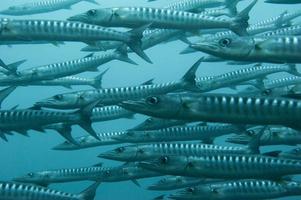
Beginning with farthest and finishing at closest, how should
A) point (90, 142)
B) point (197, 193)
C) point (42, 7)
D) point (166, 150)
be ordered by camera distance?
1. point (42, 7)
2. point (90, 142)
3. point (166, 150)
4. point (197, 193)

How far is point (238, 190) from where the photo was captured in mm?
6750

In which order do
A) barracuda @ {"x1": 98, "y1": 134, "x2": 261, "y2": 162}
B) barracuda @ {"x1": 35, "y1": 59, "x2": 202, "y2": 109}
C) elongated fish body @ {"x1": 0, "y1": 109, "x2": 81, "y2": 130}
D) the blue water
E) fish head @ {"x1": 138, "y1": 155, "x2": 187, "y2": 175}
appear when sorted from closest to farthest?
1. fish head @ {"x1": 138, "y1": 155, "x2": 187, "y2": 175}
2. elongated fish body @ {"x1": 0, "y1": 109, "x2": 81, "y2": 130}
3. barracuda @ {"x1": 98, "y1": 134, "x2": 261, "y2": 162}
4. barracuda @ {"x1": 35, "y1": 59, "x2": 202, "y2": 109}
5. the blue water

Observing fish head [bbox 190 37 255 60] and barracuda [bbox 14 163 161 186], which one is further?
barracuda [bbox 14 163 161 186]

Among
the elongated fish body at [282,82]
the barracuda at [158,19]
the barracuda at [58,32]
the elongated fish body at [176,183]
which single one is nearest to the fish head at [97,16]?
the barracuda at [158,19]

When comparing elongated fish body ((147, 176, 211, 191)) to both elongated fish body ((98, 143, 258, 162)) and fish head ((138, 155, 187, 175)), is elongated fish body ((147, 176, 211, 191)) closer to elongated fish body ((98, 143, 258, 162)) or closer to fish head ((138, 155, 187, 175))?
elongated fish body ((98, 143, 258, 162))

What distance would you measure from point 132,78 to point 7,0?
53.8 metres

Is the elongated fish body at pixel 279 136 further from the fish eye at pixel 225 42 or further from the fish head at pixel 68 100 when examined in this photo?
the fish head at pixel 68 100

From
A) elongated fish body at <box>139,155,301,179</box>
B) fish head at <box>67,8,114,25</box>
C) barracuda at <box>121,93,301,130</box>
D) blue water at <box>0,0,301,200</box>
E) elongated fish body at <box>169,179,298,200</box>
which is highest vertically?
fish head at <box>67,8,114,25</box>

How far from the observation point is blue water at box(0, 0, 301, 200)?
38250 mm

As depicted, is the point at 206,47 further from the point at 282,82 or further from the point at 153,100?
the point at 282,82

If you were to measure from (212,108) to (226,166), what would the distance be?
120 cm

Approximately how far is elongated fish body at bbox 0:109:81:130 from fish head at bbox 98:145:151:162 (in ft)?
4.27

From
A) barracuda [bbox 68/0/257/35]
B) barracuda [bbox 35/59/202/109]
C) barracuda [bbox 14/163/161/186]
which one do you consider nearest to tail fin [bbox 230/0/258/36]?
barracuda [bbox 68/0/257/35]

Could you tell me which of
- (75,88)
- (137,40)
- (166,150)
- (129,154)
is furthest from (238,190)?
(75,88)
